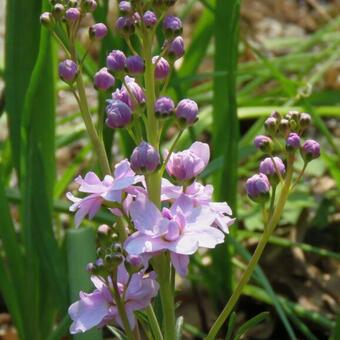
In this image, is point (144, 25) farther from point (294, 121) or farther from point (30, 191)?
point (30, 191)

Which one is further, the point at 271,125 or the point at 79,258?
the point at 79,258

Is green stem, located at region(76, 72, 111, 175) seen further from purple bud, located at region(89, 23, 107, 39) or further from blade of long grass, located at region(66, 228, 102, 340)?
blade of long grass, located at region(66, 228, 102, 340)

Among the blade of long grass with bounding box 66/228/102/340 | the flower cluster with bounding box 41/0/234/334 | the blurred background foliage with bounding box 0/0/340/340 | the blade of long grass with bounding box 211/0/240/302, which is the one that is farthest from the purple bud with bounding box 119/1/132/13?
the blade of long grass with bounding box 211/0/240/302

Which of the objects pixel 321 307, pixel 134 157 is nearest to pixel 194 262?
pixel 321 307

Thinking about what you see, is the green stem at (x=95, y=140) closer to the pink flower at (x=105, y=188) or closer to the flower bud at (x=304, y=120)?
the pink flower at (x=105, y=188)

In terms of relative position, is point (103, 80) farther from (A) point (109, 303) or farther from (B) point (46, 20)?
(A) point (109, 303)

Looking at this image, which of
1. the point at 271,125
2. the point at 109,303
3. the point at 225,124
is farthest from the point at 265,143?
the point at 225,124
